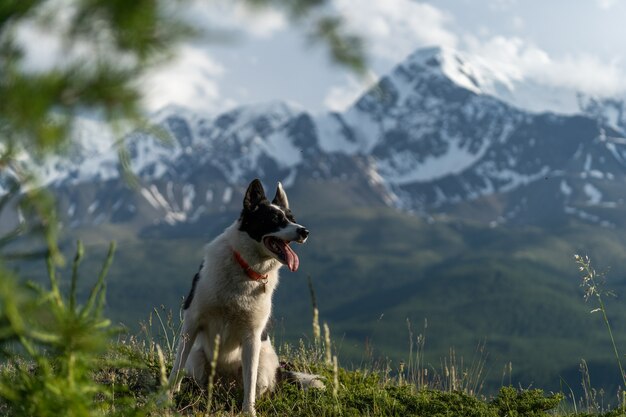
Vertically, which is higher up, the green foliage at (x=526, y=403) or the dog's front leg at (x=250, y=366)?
the green foliage at (x=526, y=403)

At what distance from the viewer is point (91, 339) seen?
115 inches

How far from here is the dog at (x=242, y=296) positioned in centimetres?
970

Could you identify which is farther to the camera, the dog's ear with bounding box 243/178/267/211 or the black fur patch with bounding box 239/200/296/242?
the dog's ear with bounding box 243/178/267/211

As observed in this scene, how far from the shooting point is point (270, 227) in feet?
33.3

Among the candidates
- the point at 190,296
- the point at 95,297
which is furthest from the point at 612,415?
the point at 95,297

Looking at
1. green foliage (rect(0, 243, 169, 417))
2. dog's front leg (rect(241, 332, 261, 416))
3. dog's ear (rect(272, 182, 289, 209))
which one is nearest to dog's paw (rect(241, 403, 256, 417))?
dog's front leg (rect(241, 332, 261, 416))

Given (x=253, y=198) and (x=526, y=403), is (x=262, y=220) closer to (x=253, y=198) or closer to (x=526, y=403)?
(x=253, y=198)

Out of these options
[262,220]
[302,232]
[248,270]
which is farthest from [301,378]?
[262,220]

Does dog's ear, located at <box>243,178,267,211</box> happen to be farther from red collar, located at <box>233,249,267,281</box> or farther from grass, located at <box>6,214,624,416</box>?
grass, located at <box>6,214,624,416</box>

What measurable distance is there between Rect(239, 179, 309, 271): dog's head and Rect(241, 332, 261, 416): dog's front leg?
1.12m

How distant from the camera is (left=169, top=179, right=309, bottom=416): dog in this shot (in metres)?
9.70

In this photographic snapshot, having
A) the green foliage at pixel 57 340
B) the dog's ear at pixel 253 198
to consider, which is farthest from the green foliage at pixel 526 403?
the green foliage at pixel 57 340

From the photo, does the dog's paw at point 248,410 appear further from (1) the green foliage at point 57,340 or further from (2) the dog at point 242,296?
(1) the green foliage at point 57,340

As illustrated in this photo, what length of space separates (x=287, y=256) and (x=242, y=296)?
0.87 meters
